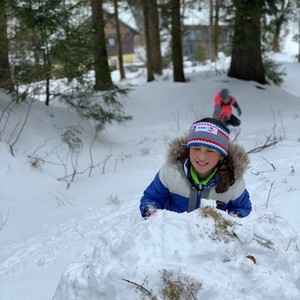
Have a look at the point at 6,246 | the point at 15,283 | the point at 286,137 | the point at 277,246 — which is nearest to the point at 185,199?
the point at 277,246

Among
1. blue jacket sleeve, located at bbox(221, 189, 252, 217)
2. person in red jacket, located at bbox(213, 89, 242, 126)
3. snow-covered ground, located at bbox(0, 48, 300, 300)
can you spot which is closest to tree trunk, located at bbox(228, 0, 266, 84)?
snow-covered ground, located at bbox(0, 48, 300, 300)

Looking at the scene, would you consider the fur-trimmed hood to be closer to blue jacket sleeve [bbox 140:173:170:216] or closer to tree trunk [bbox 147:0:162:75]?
blue jacket sleeve [bbox 140:173:170:216]

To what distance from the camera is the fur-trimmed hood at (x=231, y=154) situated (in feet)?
10.1

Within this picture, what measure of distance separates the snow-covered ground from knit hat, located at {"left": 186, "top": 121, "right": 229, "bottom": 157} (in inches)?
19.7

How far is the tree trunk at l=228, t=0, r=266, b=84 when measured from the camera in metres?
12.0

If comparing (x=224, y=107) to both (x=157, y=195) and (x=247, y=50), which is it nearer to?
(x=247, y=50)

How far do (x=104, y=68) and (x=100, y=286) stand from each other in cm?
733

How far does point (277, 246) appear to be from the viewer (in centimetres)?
244

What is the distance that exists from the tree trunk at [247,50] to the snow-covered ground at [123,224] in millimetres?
2366

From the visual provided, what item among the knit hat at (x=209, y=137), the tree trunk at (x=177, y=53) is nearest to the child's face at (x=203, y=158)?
the knit hat at (x=209, y=137)

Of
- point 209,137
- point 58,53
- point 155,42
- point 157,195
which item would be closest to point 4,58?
point 58,53

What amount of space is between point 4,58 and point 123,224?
5.43 meters

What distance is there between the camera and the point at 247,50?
13.9 meters

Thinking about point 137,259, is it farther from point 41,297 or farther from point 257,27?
point 257,27
